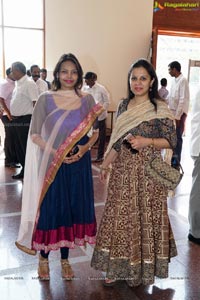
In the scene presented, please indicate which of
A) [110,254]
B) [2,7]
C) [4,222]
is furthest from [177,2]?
[110,254]

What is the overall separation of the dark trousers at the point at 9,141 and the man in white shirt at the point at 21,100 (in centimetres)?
26

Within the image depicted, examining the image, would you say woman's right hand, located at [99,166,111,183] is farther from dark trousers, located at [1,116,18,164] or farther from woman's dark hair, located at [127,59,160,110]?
dark trousers, located at [1,116,18,164]

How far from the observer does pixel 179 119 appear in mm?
5289

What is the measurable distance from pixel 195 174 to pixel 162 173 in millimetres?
928

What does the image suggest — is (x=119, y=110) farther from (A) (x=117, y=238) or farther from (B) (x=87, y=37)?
(B) (x=87, y=37)

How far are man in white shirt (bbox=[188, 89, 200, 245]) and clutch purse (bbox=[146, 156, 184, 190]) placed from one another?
763mm

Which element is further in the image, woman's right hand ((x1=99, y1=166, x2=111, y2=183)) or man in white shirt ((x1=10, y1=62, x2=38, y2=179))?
man in white shirt ((x1=10, y1=62, x2=38, y2=179))

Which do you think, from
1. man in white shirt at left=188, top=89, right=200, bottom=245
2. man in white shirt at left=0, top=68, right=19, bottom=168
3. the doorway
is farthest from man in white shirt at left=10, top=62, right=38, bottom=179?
the doorway

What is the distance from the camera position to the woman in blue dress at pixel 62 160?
6.65 feet

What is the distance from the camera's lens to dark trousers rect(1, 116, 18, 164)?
474 cm

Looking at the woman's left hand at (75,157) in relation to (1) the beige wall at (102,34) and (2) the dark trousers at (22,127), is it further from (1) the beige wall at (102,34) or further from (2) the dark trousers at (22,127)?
(1) the beige wall at (102,34)

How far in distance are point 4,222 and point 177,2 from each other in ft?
24.1

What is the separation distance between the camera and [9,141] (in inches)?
194

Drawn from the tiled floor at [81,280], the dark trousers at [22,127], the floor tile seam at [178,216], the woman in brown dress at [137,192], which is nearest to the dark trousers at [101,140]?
the dark trousers at [22,127]
